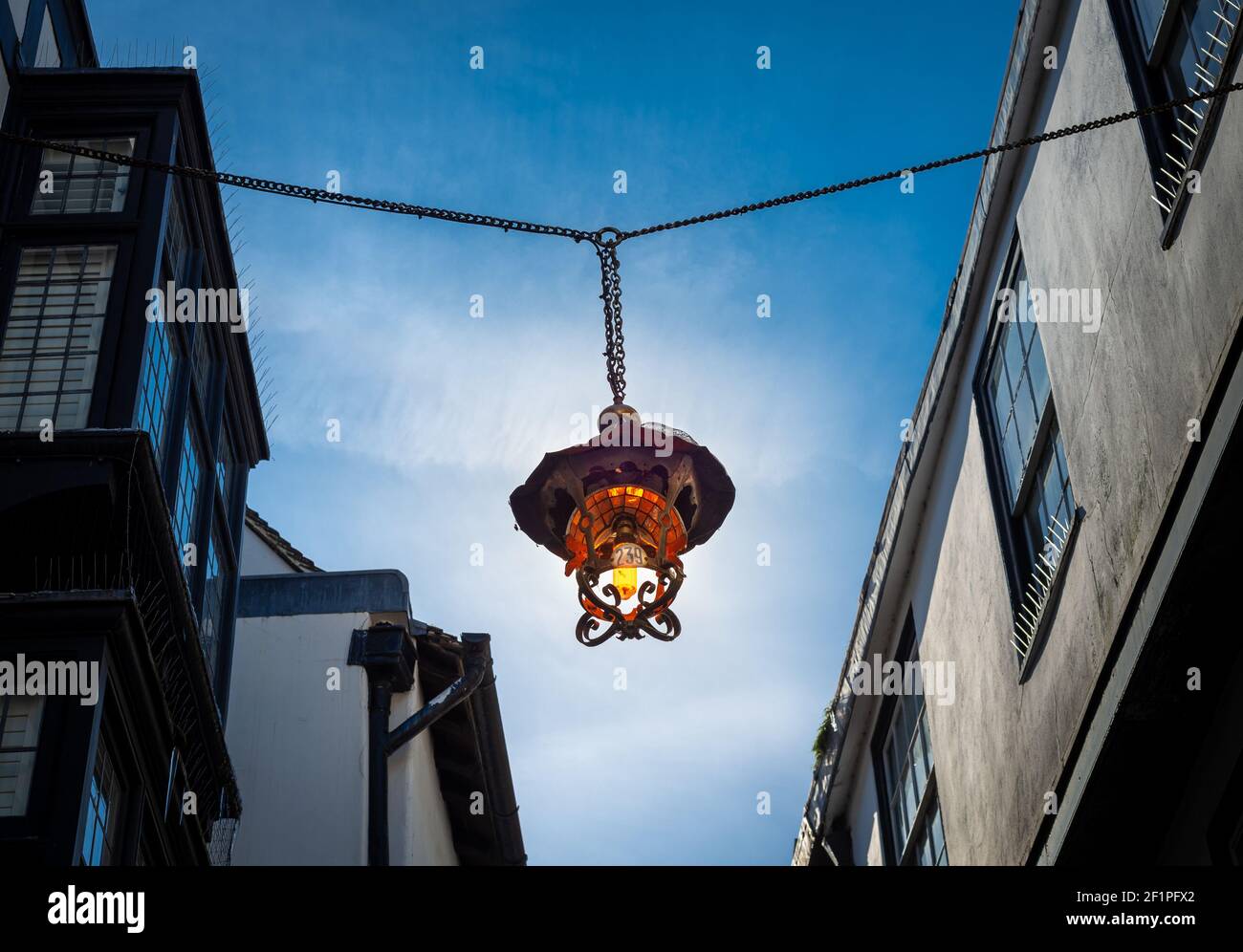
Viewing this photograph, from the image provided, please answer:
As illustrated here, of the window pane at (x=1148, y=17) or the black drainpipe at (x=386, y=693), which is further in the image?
the black drainpipe at (x=386, y=693)

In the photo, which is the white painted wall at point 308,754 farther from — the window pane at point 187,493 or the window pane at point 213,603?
the window pane at point 187,493

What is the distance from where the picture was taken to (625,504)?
7.71 metres

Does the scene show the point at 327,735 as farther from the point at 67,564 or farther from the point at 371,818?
the point at 67,564

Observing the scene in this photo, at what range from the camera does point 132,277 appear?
37.4 feet

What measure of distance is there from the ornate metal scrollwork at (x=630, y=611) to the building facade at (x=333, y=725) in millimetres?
10763

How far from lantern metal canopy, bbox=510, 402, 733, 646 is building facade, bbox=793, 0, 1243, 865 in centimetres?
247

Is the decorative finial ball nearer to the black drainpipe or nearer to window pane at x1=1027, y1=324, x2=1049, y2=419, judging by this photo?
window pane at x1=1027, y1=324, x2=1049, y2=419

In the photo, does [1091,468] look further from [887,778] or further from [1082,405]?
[887,778]

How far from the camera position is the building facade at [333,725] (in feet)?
58.2

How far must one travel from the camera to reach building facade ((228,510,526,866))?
1775 cm

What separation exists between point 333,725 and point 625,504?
11321mm

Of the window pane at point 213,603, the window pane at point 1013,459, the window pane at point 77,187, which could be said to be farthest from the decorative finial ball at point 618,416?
the window pane at point 213,603

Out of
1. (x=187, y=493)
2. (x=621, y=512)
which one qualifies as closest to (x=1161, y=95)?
(x=621, y=512)
